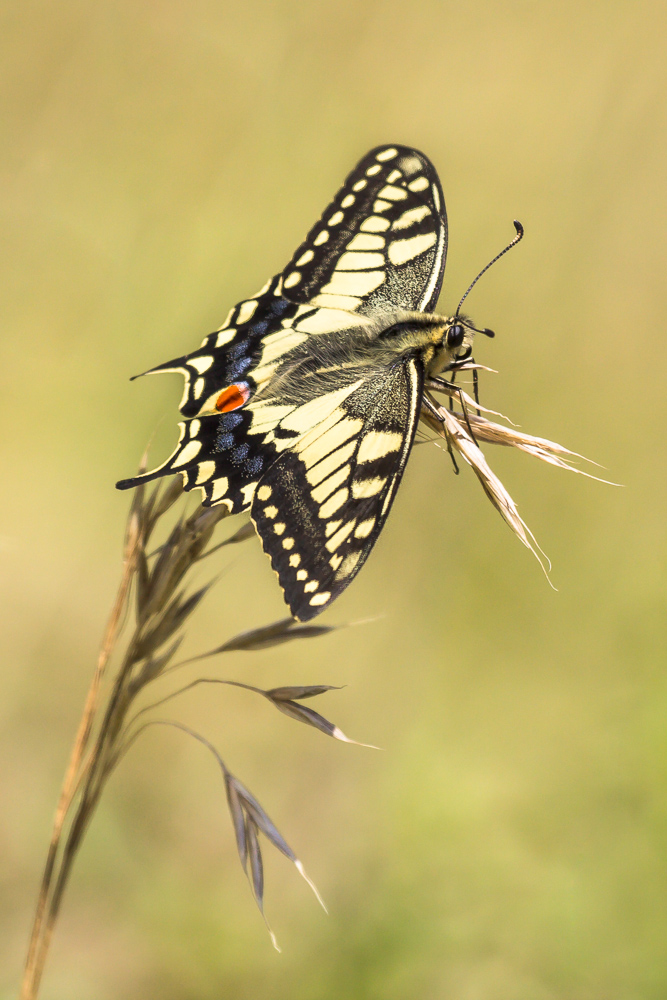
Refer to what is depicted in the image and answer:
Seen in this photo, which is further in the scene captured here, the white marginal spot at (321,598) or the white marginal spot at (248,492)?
the white marginal spot at (248,492)

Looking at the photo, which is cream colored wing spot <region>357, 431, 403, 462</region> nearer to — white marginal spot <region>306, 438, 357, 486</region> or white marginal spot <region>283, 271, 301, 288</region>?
white marginal spot <region>306, 438, 357, 486</region>

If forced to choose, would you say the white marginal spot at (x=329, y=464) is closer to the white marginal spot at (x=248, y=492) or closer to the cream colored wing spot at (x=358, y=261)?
the white marginal spot at (x=248, y=492)


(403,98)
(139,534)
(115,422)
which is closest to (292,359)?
(139,534)

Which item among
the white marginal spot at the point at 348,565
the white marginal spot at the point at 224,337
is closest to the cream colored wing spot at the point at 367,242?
the white marginal spot at the point at 224,337

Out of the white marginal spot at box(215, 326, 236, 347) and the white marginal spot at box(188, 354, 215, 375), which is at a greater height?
the white marginal spot at box(215, 326, 236, 347)

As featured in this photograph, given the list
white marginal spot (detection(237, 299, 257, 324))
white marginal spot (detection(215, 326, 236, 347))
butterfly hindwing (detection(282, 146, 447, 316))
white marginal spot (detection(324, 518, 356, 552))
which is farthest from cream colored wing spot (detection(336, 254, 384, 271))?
white marginal spot (detection(324, 518, 356, 552))

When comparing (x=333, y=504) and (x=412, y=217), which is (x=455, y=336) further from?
(x=412, y=217)

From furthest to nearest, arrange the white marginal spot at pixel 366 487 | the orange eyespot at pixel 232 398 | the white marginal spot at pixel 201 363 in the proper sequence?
the white marginal spot at pixel 201 363, the orange eyespot at pixel 232 398, the white marginal spot at pixel 366 487
